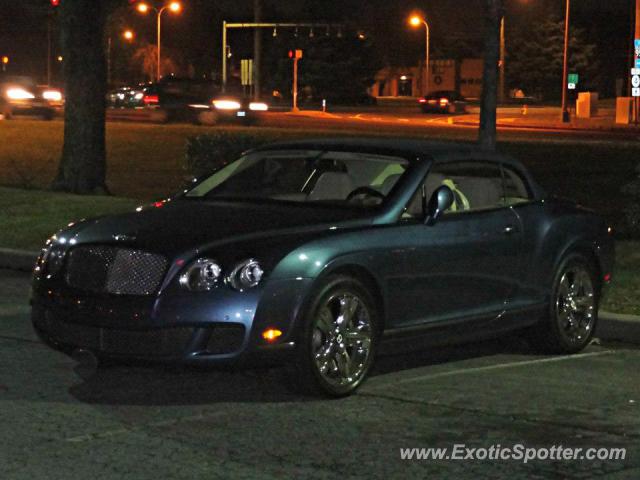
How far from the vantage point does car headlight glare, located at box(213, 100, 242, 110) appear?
4738cm

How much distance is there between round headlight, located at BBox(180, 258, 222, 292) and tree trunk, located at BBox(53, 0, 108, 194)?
46.9 feet

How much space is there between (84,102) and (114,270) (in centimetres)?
1427

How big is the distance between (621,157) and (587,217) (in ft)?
56.4

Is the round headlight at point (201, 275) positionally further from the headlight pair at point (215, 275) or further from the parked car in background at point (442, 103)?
the parked car in background at point (442, 103)

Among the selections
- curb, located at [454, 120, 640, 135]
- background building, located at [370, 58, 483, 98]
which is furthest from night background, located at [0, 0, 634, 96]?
curb, located at [454, 120, 640, 135]

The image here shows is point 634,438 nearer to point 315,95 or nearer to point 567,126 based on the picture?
point 567,126

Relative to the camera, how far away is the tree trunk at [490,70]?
1738 centimetres

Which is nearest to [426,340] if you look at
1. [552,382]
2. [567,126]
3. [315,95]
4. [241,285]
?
[552,382]

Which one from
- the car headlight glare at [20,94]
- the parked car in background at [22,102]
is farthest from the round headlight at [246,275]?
the car headlight glare at [20,94]

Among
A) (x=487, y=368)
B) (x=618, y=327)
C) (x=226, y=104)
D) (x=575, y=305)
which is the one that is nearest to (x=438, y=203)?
(x=487, y=368)

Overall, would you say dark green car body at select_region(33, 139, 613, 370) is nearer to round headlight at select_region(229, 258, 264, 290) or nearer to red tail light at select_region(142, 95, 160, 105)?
round headlight at select_region(229, 258, 264, 290)

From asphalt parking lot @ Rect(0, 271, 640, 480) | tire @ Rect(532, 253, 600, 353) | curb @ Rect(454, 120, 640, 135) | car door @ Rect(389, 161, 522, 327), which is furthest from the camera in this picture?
curb @ Rect(454, 120, 640, 135)

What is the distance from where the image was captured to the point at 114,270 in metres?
8.19

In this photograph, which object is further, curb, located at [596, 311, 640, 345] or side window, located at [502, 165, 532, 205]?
curb, located at [596, 311, 640, 345]
